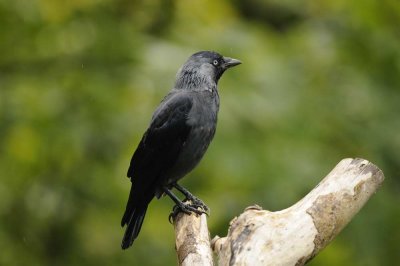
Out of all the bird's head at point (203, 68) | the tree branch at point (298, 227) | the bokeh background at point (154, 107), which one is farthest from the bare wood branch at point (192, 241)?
the bokeh background at point (154, 107)

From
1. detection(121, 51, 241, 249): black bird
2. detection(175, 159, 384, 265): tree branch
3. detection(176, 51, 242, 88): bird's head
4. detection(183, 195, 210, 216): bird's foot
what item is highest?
detection(176, 51, 242, 88): bird's head

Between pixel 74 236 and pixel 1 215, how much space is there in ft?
2.28

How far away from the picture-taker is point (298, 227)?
14.8 ft

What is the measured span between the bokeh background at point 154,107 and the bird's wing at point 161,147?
2.43 ft

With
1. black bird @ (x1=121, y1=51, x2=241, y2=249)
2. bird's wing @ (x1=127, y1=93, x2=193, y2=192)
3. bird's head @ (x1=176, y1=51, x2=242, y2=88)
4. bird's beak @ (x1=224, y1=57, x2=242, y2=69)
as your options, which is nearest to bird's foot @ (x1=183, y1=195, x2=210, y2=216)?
black bird @ (x1=121, y1=51, x2=241, y2=249)

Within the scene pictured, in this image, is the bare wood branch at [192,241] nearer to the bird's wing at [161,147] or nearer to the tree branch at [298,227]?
the tree branch at [298,227]

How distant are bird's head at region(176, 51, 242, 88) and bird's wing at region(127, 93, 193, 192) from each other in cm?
46

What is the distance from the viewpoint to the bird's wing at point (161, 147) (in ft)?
19.3

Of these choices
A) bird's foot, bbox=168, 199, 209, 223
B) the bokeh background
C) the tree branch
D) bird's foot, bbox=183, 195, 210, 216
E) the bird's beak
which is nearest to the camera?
the tree branch

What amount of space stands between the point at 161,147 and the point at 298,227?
5.42 ft

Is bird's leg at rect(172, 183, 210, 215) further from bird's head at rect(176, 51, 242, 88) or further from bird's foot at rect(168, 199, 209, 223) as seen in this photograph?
bird's head at rect(176, 51, 242, 88)

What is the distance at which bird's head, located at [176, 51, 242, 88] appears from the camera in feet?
20.8

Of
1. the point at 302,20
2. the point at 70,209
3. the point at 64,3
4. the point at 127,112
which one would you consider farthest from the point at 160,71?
the point at 302,20

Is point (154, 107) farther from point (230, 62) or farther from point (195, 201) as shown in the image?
point (195, 201)
